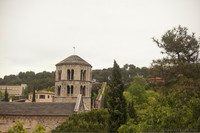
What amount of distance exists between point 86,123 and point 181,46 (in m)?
10.4

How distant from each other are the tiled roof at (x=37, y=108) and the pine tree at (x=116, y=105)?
5.59 metres

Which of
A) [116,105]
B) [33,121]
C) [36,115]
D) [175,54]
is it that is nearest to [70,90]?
[36,115]

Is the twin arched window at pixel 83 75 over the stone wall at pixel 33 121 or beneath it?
over

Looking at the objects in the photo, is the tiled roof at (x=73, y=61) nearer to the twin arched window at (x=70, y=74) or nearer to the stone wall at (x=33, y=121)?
the twin arched window at (x=70, y=74)

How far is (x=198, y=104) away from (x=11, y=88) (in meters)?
128

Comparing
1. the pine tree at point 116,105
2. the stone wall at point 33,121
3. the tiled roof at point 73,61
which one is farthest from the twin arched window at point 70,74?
the pine tree at point 116,105

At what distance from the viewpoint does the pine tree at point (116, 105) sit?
1500 cm

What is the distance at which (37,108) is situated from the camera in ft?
64.6

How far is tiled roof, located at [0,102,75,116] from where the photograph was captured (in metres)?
19.1

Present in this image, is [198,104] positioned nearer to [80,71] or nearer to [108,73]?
[80,71]

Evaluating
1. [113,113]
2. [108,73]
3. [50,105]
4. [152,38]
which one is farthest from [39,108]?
[108,73]

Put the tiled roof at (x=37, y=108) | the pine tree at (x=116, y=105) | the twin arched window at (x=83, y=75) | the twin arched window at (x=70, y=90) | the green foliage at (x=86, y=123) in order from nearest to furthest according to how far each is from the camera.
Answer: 1. the green foliage at (x=86, y=123)
2. the pine tree at (x=116, y=105)
3. the tiled roof at (x=37, y=108)
4. the twin arched window at (x=70, y=90)
5. the twin arched window at (x=83, y=75)

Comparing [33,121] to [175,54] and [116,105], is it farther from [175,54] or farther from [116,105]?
[175,54]

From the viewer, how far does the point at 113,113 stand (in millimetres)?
15359
